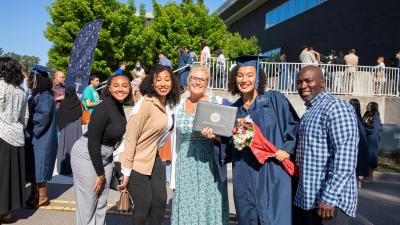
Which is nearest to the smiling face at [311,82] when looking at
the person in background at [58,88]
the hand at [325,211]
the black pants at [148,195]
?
the hand at [325,211]

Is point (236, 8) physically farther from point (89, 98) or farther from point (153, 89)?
point (153, 89)

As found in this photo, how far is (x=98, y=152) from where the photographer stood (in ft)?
12.1

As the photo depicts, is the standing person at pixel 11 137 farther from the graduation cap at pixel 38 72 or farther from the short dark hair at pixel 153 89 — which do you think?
the short dark hair at pixel 153 89

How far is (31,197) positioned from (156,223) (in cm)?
276

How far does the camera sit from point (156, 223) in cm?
392

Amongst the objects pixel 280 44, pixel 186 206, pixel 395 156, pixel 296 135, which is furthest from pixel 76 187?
pixel 280 44

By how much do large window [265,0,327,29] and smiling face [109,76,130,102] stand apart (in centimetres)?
2571

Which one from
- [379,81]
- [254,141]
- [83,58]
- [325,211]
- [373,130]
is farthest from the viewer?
[379,81]

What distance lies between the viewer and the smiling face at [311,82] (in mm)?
3104

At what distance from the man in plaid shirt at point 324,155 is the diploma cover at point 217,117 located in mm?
583

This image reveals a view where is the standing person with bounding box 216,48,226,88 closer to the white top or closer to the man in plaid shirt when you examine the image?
the white top

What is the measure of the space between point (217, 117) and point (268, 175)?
0.66 metres

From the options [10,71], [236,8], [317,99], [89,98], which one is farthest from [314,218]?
[236,8]

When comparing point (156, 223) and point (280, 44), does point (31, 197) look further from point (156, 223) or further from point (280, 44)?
point (280, 44)
